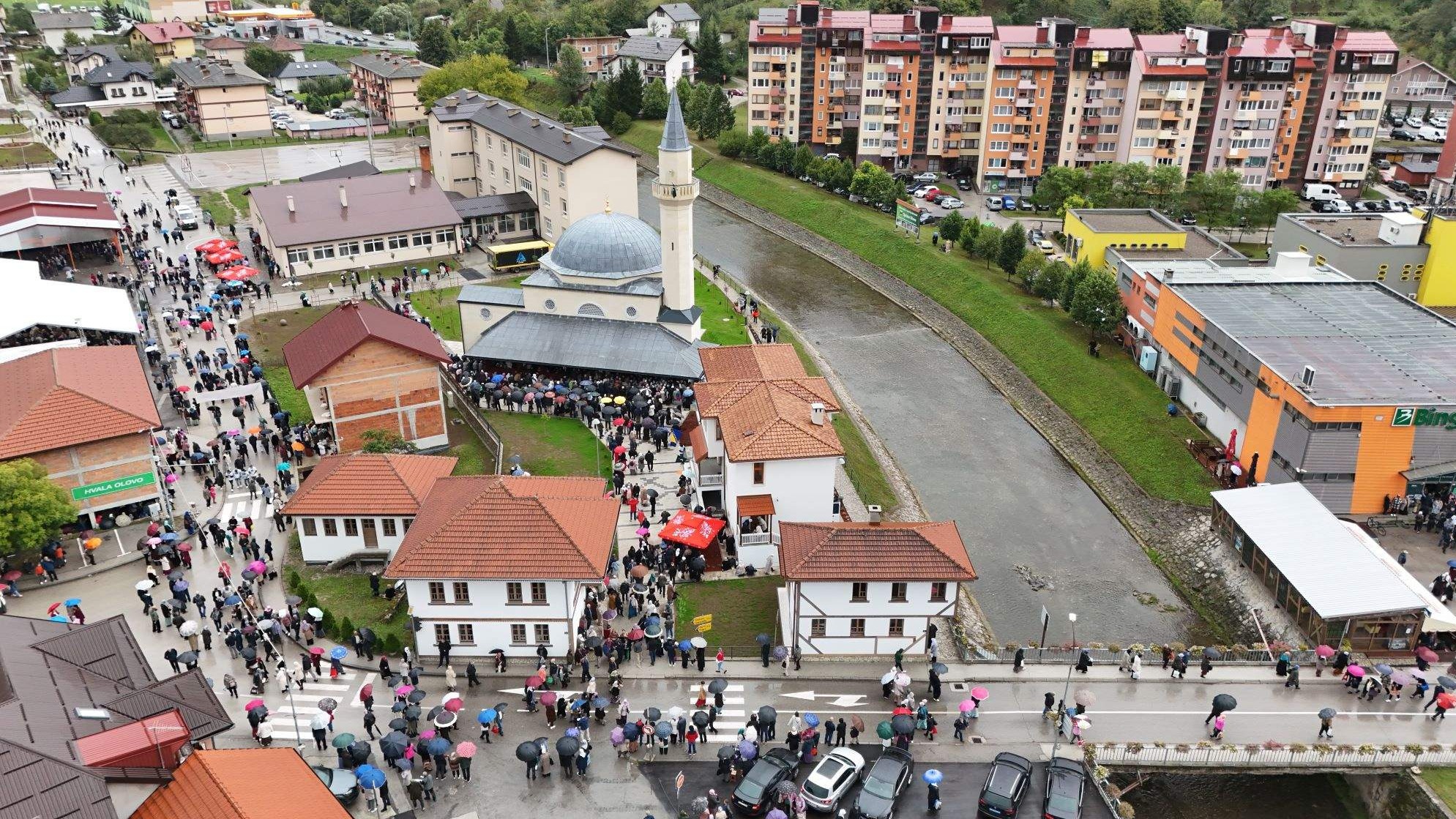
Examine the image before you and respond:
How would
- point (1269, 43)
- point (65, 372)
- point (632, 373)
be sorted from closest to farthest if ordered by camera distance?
point (65, 372)
point (632, 373)
point (1269, 43)

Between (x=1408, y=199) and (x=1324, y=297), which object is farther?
(x=1408, y=199)

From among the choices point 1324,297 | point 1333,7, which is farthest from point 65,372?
point 1333,7

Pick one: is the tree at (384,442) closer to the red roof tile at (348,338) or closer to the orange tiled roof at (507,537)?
the red roof tile at (348,338)

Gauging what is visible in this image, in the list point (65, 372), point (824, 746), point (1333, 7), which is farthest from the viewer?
point (1333, 7)

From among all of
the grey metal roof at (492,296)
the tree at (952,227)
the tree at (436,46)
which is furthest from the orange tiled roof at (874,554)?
the tree at (436,46)

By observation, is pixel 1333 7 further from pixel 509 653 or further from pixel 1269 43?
pixel 509 653

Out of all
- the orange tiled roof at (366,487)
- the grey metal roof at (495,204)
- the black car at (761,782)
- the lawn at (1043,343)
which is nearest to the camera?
the black car at (761,782)

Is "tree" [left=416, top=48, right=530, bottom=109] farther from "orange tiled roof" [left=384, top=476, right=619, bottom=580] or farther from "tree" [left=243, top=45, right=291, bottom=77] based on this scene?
"orange tiled roof" [left=384, top=476, right=619, bottom=580]
